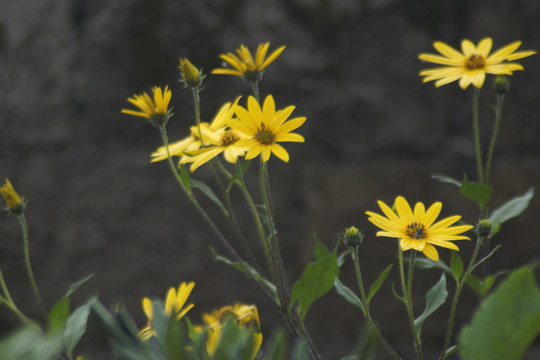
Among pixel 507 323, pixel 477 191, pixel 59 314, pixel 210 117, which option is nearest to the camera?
pixel 507 323

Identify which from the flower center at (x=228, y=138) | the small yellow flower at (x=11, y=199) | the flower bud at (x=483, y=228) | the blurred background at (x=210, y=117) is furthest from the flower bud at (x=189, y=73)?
the blurred background at (x=210, y=117)

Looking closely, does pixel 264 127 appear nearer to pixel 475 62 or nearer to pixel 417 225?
pixel 417 225

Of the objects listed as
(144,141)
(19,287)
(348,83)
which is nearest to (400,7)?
(348,83)

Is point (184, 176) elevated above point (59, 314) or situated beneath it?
elevated above

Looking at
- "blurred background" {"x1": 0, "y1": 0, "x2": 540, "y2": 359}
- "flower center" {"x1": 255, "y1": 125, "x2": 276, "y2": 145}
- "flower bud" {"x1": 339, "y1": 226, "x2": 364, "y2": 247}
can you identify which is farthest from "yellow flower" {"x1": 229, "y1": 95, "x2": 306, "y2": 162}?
"blurred background" {"x1": 0, "y1": 0, "x2": 540, "y2": 359}

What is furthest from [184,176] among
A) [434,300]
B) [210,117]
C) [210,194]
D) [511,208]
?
[210,117]

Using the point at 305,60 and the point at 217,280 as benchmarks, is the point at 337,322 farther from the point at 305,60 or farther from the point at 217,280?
the point at 305,60

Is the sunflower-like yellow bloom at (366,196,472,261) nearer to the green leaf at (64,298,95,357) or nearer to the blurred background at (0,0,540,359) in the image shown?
the green leaf at (64,298,95,357)
